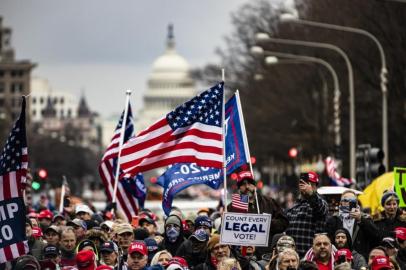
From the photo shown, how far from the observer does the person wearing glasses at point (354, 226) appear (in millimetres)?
20781

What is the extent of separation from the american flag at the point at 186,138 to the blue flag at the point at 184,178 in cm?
51

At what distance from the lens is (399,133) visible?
186 ft

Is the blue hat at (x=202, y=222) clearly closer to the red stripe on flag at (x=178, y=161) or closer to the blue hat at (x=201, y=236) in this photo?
the red stripe on flag at (x=178, y=161)

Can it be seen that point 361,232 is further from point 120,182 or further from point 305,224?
point 120,182

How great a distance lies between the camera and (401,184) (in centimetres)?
2491

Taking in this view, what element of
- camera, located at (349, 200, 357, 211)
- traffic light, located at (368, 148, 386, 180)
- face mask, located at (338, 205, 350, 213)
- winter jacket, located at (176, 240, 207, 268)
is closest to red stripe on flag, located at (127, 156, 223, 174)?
winter jacket, located at (176, 240, 207, 268)

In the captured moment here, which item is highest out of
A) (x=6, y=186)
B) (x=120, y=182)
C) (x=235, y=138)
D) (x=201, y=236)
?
(x=235, y=138)

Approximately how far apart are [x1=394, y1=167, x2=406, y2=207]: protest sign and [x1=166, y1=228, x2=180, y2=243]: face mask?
331cm

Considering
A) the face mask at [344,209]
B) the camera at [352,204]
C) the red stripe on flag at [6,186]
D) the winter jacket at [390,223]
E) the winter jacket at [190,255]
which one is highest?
the red stripe on flag at [6,186]

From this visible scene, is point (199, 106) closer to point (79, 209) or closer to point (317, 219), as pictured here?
point (317, 219)

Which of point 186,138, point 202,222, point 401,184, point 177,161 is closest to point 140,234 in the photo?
point 202,222

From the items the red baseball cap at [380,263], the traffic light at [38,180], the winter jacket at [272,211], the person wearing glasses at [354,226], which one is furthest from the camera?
the traffic light at [38,180]

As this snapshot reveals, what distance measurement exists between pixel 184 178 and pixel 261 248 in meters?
1.18

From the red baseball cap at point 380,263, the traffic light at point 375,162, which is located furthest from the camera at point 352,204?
the traffic light at point 375,162
